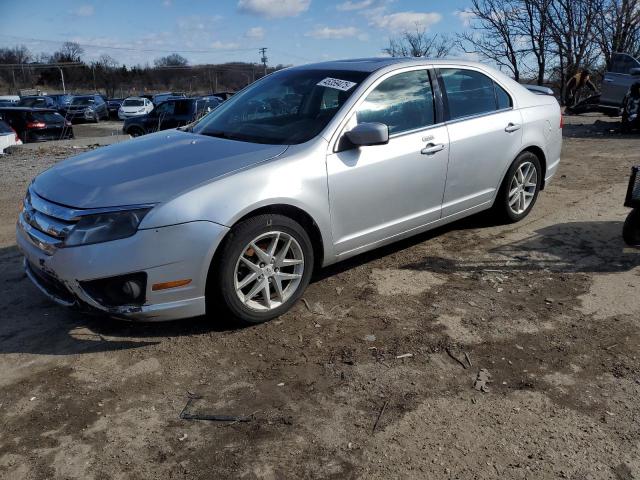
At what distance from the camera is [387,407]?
8.89 ft

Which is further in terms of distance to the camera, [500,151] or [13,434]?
[500,151]

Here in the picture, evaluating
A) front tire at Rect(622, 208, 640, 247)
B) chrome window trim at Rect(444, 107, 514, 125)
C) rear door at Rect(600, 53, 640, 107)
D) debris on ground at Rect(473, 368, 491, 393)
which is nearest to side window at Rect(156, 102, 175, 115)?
rear door at Rect(600, 53, 640, 107)

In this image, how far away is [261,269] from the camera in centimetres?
343

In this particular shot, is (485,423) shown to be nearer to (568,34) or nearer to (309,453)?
(309,453)

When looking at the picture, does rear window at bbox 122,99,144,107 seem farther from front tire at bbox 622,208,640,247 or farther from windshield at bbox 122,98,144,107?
front tire at bbox 622,208,640,247

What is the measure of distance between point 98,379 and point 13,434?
0.52 metres

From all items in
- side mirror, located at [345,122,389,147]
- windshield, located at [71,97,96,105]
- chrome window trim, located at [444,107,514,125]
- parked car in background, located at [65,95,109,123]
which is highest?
chrome window trim, located at [444,107,514,125]

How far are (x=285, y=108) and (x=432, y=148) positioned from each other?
1.19 m

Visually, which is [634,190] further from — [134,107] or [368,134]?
[134,107]

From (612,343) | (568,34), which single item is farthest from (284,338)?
(568,34)

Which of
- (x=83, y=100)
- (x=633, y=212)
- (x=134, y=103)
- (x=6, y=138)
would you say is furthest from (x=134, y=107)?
(x=633, y=212)

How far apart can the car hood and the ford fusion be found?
13 mm

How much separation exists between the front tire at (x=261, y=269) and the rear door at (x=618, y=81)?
14.3m

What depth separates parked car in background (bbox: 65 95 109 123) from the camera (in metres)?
31.4
